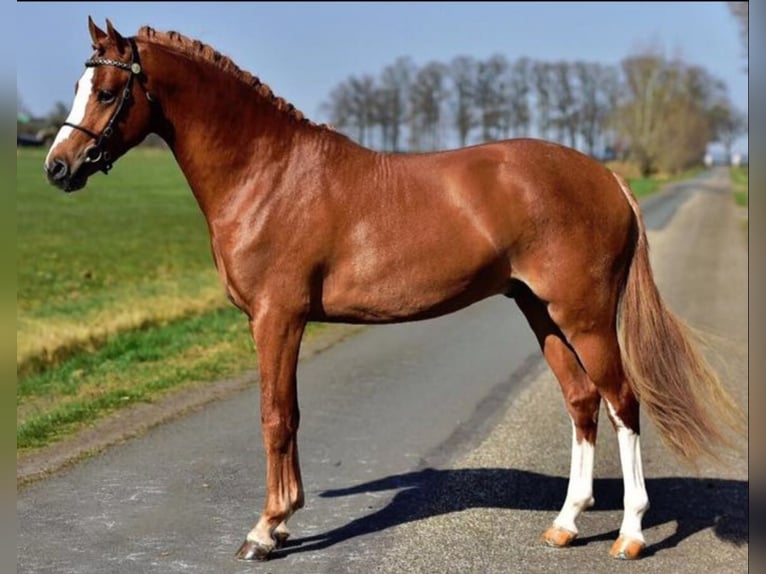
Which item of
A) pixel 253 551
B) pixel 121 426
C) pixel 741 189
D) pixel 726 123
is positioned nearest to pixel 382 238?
pixel 253 551

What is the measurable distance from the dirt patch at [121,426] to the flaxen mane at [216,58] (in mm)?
2573

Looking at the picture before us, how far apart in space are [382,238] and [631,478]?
1755 mm

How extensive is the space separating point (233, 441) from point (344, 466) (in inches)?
35.1

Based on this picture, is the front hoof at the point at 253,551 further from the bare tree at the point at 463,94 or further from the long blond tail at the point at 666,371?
the bare tree at the point at 463,94

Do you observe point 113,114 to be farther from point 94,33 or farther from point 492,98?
point 492,98

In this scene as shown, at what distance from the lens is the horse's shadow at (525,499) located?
16.5ft

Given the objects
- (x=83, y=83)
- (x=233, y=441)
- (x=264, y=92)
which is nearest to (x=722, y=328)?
(x=233, y=441)

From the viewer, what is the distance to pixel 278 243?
4.56 m

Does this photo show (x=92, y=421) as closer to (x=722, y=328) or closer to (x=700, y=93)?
(x=722, y=328)

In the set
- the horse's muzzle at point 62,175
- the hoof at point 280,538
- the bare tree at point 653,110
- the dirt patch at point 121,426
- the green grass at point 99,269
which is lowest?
the hoof at point 280,538

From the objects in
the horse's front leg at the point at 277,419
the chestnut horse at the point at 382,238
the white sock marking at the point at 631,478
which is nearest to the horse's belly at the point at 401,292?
the chestnut horse at the point at 382,238

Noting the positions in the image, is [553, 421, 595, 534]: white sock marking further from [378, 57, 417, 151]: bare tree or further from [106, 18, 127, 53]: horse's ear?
[378, 57, 417, 151]: bare tree

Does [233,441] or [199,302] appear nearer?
[233,441]

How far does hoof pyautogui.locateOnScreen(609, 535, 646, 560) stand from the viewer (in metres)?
4.69
